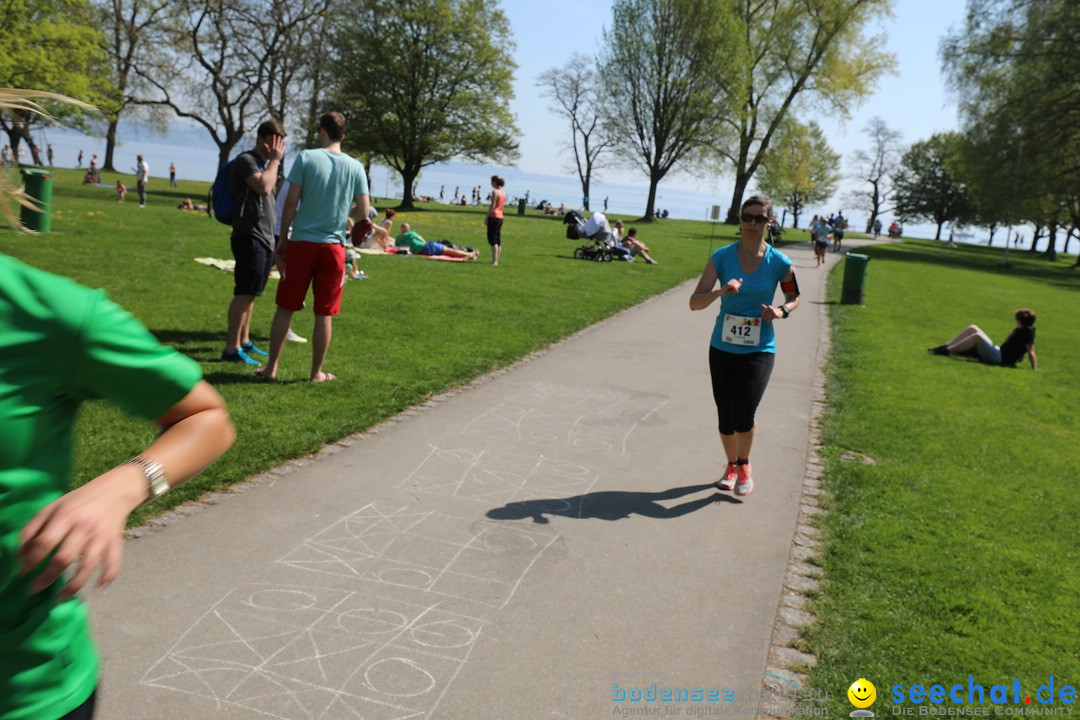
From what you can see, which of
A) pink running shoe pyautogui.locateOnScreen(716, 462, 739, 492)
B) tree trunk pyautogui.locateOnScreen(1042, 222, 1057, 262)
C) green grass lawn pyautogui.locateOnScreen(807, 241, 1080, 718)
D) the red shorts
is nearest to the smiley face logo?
A: green grass lawn pyautogui.locateOnScreen(807, 241, 1080, 718)

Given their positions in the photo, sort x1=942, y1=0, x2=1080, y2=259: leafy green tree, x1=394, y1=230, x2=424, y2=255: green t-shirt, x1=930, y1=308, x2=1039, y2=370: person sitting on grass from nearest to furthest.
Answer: x1=930, y1=308, x2=1039, y2=370: person sitting on grass → x1=394, y1=230, x2=424, y2=255: green t-shirt → x1=942, y1=0, x2=1080, y2=259: leafy green tree

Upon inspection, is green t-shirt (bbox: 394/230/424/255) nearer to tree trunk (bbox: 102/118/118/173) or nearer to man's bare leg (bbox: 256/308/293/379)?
man's bare leg (bbox: 256/308/293/379)

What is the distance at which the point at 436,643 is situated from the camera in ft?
12.6

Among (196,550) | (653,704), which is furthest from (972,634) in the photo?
(196,550)

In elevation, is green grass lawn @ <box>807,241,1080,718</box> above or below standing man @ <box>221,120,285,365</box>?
below

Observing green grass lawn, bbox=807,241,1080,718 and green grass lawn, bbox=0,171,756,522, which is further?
green grass lawn, bbox=0,171,756,522

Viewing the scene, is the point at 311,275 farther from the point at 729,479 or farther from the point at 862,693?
the point at 862,693

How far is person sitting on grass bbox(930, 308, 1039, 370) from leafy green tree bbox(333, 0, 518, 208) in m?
38.3

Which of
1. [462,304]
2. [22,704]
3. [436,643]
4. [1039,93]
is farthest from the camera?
[1039,93]

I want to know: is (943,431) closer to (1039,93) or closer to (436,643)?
(436,643)

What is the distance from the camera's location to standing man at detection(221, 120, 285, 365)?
786 cm

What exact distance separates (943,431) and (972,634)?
4.91 meters

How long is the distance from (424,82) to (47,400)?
1962 inches

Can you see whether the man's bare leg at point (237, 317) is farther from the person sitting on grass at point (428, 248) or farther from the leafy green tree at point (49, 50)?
the leafy green tree at point (49, 50)
